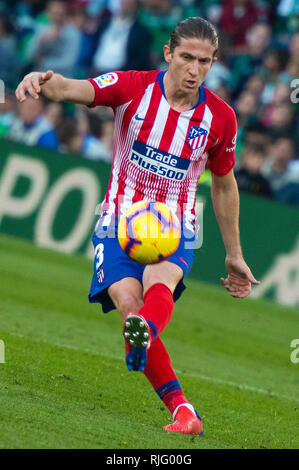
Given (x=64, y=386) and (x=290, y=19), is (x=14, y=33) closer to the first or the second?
(x=290, y=19)

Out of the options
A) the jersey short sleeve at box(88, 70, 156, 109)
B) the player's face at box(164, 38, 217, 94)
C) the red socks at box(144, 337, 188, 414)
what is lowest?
the red socks at box(144, 337, 188, 414)

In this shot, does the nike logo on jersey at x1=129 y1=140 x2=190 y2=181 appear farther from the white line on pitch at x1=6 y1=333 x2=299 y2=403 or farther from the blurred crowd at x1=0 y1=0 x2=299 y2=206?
the blurred crowd at x1=0 y1=0 x2=299 y2=206

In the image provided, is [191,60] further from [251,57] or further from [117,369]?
[251,57]

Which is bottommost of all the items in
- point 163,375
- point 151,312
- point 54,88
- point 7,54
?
point 163,375

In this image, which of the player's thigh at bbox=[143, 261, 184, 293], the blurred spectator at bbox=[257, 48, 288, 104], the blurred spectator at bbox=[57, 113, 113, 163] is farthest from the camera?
the blurred spectator at bbox=[257, 48, 288, 104]

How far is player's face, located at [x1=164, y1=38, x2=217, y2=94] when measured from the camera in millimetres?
5234

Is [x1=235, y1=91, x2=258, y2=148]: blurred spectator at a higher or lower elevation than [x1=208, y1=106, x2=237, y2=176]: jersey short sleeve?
higher

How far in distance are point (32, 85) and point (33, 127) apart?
944 centimetres

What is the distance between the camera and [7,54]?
16688 mm

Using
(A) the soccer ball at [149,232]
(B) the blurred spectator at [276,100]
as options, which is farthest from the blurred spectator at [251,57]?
(A) the soccer ball at [149,232]

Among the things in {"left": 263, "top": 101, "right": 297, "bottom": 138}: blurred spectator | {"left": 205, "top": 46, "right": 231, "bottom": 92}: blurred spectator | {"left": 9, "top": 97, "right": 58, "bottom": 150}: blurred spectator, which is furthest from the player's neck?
{"left": 205, "top": 46, "right": 231, "bottom": 92}: blurred spectator

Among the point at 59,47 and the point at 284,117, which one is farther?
the point at 59,47

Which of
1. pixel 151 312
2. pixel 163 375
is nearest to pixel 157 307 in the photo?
pixel 151 312
